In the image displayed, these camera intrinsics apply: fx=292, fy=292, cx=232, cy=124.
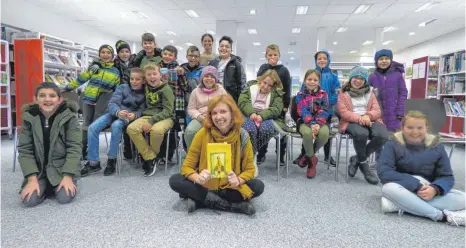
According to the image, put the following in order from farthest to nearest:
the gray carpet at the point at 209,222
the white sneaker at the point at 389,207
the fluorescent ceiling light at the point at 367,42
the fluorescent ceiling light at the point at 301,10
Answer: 1. the fluorescent ceiling light at the point at 367,42
2. the fluorescent ceiling light at the point at 301,10
3. the white sneaker at the point at 389,207
4. the gray carpet at the point at 209,222

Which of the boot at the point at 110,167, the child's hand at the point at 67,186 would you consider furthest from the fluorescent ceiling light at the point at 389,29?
the child's hand at the point at 67,186

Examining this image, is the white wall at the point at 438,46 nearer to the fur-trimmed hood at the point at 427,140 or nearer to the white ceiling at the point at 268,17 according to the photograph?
the white ceiling at the point at 268,17

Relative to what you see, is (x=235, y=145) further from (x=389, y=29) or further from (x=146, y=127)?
(x=389, y=29)

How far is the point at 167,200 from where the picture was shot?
219cm

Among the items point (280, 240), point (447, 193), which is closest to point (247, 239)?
point (280, 240)

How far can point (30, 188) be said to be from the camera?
202 cm

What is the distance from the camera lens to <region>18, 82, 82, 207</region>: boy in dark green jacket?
2.11m

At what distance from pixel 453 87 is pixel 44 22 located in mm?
9679

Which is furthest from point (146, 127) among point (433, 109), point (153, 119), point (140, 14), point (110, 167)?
point (140, 14)

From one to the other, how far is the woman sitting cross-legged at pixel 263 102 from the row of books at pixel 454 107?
155 inches

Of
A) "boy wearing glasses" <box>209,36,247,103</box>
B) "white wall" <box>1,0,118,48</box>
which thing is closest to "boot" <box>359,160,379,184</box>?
"boy wearing glasses" <box>209,36,247,103</box>

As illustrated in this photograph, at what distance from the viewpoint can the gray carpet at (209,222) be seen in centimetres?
158

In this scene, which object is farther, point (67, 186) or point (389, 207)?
point (67, 186)

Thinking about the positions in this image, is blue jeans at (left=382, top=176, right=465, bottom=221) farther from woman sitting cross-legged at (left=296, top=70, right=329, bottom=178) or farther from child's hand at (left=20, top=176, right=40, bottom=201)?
child's hand at (left=20, top=176, right=40, bottom=201)
